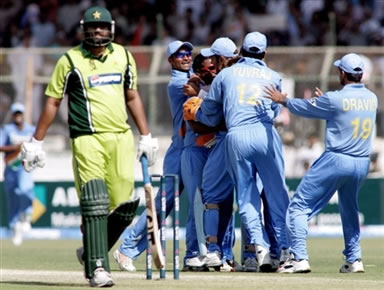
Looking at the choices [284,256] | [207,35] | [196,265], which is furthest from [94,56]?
[207,35]

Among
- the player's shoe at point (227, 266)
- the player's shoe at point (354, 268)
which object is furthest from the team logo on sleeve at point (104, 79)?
the player's shoe at point (354, 268)

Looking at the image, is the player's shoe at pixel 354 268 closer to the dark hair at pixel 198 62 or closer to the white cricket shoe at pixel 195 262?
the white cricket shoe at pixel 195 262

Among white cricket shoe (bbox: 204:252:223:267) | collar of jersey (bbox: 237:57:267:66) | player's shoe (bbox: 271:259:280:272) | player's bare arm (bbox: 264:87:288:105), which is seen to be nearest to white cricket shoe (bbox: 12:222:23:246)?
white cricket shoe (bbox: 204:252:223:267)

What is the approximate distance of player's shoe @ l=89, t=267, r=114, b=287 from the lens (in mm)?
10398

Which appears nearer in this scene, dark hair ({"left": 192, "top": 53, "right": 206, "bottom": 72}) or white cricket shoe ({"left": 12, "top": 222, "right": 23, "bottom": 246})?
dark hair ({"left": 192, "top": 53, "right": 206, "bottom": 72})

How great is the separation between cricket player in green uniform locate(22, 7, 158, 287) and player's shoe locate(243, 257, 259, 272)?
96.3 inches

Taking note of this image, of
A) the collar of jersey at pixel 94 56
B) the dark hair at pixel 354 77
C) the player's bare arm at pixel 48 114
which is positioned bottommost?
the player's bare arm at pixel 48 114

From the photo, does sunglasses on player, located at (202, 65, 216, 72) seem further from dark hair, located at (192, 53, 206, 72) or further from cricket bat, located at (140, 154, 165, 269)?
cricket bat, located at (140, 154, 165, 269)

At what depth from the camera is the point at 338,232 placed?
23609mm

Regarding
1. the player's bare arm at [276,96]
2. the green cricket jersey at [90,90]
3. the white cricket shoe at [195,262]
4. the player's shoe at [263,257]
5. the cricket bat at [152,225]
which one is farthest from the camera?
the white cricket shoe at [195,262]

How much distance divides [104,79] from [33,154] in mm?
893

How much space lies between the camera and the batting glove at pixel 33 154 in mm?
10734

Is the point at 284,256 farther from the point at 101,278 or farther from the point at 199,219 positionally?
the point at 101,278

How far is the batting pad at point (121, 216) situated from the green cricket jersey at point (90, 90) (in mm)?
651
